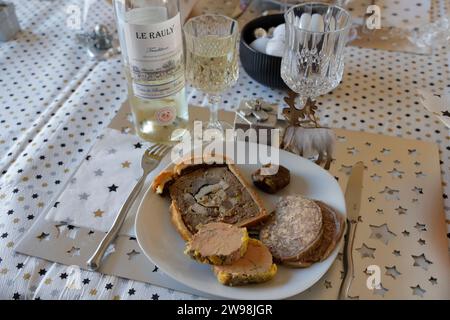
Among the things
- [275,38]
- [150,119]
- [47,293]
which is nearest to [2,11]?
[150,119]

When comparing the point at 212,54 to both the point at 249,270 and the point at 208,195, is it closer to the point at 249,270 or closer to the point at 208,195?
the point at 208,195

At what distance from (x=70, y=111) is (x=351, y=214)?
61 cm

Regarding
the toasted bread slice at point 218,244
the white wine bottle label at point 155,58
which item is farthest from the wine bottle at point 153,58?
the toasted bread slice at point 218,244

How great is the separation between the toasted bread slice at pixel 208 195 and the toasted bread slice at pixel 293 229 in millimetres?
26

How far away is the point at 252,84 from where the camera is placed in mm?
1012

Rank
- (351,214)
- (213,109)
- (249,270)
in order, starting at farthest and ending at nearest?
(213,109), (351,214), (249,270)

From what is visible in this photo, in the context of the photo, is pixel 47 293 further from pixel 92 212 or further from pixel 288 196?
pixel 288 196

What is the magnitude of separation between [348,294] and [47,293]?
413 millimetres

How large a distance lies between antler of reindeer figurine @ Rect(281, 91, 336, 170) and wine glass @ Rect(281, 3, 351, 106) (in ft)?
0.12

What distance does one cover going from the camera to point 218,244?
60 cm

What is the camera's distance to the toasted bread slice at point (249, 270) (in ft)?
1.89

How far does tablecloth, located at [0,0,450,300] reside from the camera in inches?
25.1

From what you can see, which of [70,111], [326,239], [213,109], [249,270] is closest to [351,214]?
[326,239]

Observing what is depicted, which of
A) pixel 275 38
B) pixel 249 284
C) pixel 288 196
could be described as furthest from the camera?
pixel 275 38
